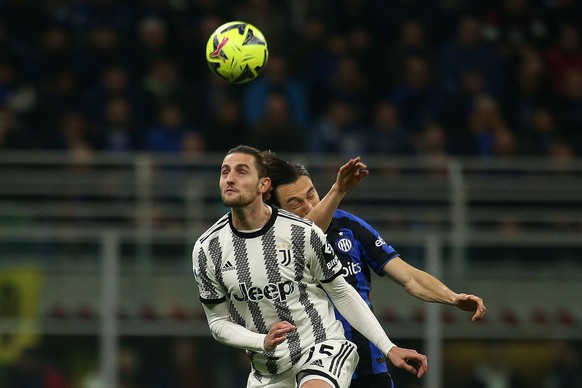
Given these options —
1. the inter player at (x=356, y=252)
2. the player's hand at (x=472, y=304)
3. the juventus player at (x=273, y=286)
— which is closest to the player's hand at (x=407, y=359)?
the juventus player at (x=273, y=286)

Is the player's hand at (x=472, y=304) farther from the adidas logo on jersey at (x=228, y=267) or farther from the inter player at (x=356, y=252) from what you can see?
the adidas logo on jersey at (x=228, y=267)

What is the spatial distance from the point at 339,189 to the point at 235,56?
122 cm

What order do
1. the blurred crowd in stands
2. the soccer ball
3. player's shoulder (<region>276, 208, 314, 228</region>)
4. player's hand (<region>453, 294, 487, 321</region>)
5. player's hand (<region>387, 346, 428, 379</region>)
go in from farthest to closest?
the blurred crowd in stands → the soccer ball → player's shoulder (<region>276, 208, 314, 228</region>) → player's hand (<region>453, 294, 487, 321</region>) → player's hand (<region>387, 346, 428, 379</region>)

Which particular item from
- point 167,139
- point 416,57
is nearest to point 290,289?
point 167,139

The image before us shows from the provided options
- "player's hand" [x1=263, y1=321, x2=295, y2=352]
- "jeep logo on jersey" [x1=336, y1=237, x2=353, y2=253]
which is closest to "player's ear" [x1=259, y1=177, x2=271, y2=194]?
"jeep logo on jersey" [x1=336, y1=237, x2=353, y2=253]

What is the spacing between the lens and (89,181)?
10422mm

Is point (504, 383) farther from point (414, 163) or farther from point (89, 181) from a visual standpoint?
point (89, 181)

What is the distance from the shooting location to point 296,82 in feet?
37.1

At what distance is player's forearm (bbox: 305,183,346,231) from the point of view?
596 cm

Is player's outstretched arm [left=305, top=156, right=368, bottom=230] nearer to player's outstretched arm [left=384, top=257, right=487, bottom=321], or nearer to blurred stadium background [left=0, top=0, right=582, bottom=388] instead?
player's outstretched arm [left=384, top=257, right=487, bottom=321]

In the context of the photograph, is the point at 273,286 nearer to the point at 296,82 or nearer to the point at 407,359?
the point at 407,359

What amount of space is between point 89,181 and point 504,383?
12.1 ft

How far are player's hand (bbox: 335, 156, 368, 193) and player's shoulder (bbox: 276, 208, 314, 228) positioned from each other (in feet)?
0.71

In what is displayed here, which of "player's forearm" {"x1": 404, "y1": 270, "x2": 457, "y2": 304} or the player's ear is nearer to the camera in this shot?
the player's ear
